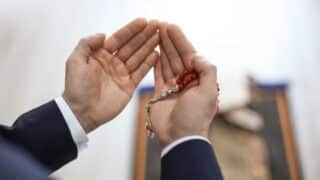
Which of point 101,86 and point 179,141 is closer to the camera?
point 179,141

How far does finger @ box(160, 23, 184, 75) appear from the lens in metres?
Answer: 0.70

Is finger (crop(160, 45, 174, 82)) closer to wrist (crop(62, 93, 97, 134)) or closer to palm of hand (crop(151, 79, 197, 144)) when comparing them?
palm of hand (crop(151, 79, 197, 144))

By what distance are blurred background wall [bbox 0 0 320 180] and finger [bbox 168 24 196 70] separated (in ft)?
1.66

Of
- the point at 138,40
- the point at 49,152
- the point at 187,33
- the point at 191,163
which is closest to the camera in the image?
the point at 191,163

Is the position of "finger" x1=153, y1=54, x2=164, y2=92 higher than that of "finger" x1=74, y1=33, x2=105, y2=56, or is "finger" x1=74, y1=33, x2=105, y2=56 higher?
"finger" x1=74, y1=33, x2=105, y2=56

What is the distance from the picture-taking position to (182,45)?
2.28ft

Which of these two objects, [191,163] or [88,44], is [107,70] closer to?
[88,44]

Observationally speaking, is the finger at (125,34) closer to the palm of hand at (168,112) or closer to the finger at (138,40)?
the finger at (138,40)

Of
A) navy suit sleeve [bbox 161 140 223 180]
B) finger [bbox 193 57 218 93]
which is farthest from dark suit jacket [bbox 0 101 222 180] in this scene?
finger [bbox 193 57 218 93]

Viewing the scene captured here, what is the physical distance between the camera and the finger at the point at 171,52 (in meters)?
0.70

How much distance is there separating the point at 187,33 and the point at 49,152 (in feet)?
2.40

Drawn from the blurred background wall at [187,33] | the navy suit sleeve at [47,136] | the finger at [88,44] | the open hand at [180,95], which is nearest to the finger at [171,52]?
the open hand at [180,95]

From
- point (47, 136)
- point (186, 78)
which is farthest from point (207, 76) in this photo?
point (47, 136)

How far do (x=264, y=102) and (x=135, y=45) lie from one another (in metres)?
0.58
